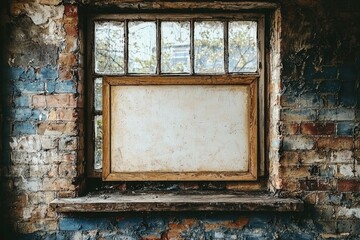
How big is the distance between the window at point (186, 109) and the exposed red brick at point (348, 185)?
46 centimetres

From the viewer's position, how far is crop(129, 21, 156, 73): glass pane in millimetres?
2662

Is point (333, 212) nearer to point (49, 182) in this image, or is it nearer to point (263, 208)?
point (263, 208)

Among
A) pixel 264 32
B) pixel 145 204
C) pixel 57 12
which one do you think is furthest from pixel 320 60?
pixel 57 12

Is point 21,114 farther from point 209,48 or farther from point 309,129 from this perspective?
point 309,129

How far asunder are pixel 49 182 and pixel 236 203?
1.11m

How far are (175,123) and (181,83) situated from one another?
0.25 meters

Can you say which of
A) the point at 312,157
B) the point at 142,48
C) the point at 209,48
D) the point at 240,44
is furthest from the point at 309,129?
the point at 142,48

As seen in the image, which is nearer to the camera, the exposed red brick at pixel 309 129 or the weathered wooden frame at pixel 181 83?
the exposed red brick at pixel 309 129

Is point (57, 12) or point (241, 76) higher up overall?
point (57, 12)

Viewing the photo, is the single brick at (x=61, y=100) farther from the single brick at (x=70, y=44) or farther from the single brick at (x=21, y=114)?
the single brick at (x=70, y=44)

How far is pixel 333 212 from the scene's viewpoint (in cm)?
249

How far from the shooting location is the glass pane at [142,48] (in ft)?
8.73

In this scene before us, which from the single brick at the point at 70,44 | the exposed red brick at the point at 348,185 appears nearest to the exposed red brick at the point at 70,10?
the single brick at the point at 70,44

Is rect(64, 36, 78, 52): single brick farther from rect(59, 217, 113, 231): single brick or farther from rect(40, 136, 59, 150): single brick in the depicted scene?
rect(59, 217, 113, 231): single brick
